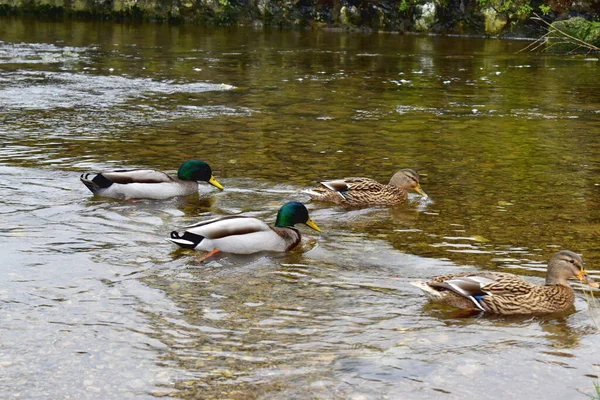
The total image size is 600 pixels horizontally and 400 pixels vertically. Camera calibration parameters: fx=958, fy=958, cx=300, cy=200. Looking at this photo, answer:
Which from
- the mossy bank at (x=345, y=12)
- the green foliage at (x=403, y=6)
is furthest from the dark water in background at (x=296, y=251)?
the green foliage at (x=403, y=6)

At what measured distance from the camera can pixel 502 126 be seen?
1495 cm

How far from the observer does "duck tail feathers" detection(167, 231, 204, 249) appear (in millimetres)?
7914

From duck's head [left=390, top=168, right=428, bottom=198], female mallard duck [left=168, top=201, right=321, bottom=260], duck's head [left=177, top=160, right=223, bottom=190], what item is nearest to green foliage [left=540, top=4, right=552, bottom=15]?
duck's head [left=390, top=168, right=428, bottom=198]

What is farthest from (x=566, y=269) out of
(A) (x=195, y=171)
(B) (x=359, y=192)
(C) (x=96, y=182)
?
(C) (x=96, y=182)

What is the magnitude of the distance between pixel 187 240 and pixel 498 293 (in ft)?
8.73

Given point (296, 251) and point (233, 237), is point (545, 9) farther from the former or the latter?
point (233, 237)

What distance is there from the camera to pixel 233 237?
800cm

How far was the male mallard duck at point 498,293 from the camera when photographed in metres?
6.62

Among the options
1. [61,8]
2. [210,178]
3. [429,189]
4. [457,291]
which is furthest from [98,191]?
[61,8]

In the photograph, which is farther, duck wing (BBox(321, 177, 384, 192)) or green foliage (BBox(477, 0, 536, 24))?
green foliage (BBox(477, 0, 536, 24))

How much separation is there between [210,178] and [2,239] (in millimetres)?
2579

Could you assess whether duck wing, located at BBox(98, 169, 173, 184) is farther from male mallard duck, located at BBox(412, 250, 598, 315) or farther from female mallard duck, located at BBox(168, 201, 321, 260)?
male mallard duck, located at BBox(412, 250, 598, 315)

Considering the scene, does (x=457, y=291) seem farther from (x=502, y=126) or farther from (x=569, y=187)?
(x=502, y=126)

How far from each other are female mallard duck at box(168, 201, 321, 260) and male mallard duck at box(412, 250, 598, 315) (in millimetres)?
1687
